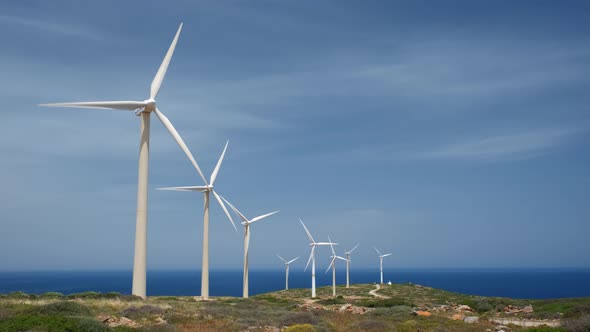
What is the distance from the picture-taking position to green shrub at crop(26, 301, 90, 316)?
85.9 feet

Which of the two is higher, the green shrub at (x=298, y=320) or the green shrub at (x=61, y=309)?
the green shrub at (x=61, y=309)

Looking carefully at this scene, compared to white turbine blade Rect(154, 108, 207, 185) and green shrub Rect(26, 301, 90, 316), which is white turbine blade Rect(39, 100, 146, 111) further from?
green shrub Rect(26, 301, 90, 316)

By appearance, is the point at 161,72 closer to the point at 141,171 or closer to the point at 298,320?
the point at 141,171

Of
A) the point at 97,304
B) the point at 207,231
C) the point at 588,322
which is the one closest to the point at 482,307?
Answer: the point at 588,322

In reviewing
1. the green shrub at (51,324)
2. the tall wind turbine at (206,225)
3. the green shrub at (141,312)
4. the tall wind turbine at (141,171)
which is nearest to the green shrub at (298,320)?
the green shrub at (141,312)

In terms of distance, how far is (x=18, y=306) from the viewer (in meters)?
28.3

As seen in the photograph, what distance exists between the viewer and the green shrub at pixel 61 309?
26.2 meters

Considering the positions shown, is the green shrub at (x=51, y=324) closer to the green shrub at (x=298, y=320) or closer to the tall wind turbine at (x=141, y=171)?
the green shrub at (x=298, y=320)

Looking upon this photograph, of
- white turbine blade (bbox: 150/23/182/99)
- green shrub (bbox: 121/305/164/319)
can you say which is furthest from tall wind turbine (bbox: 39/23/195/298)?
green shrub (bbox: 121/305/164/319)

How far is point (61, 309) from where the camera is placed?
26.9 m

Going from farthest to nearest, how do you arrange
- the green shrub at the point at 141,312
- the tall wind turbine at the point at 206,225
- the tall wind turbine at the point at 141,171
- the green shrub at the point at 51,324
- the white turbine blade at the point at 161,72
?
the tall wind turbine at the point at 206,225
the white turbine blade at the point at 161,72
the tall wind turbine at the point at 141,171
the green shrub at the point at 141,312
the green shrub at the point at 51,324

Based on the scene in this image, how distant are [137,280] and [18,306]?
9.83 m

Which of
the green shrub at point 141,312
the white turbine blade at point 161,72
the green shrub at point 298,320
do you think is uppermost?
the white turbine blade at point 161,72

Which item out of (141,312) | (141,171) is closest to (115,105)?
(141,171)
